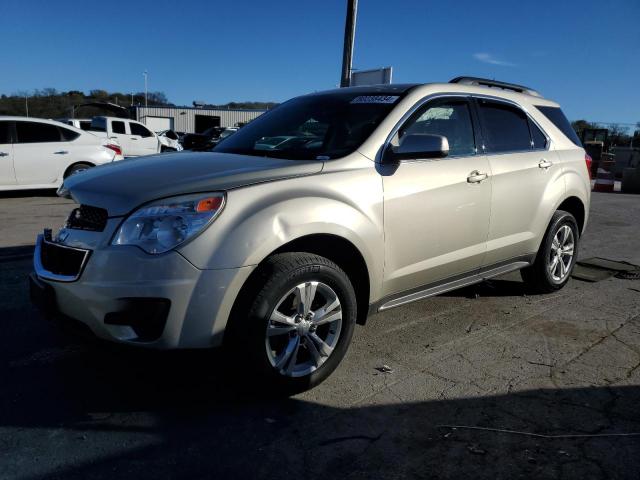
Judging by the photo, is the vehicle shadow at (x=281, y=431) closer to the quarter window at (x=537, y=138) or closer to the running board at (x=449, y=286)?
the running board at (x=449, y=286)

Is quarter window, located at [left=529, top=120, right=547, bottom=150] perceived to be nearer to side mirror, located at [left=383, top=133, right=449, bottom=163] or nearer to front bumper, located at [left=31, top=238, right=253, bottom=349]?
side mirror, located at [left=383, top=133, right=449, bottom=163]

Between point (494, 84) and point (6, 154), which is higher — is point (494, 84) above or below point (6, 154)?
above

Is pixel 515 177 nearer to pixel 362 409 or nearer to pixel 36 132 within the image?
pixel 362 409

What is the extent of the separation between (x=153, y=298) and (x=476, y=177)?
2.43 meters

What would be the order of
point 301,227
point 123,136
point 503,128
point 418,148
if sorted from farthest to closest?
point 123,136, point 503,128, point 418,148, point 301,227

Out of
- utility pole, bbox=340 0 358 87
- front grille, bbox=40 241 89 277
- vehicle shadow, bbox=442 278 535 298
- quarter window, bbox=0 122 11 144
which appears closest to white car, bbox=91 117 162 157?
quarter window, bbox=0 122 11 144

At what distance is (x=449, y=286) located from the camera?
3.91 metres

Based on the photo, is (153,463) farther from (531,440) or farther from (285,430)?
(531,440)

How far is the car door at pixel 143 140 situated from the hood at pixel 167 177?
48.7ft

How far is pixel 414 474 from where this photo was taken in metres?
2.31

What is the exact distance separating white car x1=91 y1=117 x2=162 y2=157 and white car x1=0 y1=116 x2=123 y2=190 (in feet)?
19.7

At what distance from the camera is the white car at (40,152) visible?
10297 millimetres

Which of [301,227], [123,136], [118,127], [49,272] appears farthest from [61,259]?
[118,127]

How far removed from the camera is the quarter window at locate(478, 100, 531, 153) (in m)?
4.21
